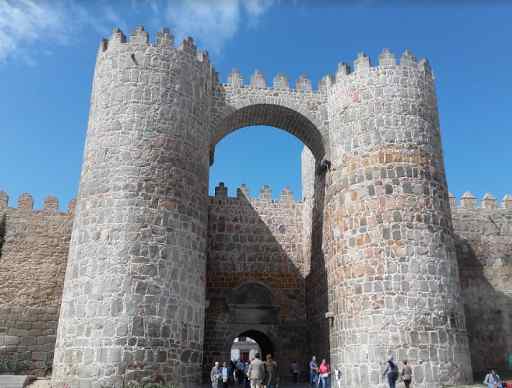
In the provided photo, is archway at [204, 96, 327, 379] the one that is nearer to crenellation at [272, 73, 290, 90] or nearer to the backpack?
crenellation at [272, 73, 290, 90]

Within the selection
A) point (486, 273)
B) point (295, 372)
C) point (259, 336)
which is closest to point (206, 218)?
point (295, 372)

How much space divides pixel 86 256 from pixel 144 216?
1676 millimetres

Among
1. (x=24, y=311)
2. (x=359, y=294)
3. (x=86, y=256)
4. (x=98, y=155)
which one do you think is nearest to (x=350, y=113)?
(x=359, y=294)

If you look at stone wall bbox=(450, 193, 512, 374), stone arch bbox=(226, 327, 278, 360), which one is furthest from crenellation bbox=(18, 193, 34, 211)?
stone wall bbox=(450, 193, 512, 374)

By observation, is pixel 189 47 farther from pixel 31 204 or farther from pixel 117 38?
pixel 31 204

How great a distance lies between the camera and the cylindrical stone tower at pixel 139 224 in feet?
36.6

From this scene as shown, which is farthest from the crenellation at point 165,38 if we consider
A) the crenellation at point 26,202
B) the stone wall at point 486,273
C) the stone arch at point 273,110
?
the stone wall at point 486,273

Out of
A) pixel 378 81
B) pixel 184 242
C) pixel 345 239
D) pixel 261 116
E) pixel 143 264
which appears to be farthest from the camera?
pixel 261 116

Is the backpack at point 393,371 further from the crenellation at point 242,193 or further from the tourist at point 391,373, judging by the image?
the crenellation at point 242,193

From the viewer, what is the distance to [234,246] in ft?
59.0

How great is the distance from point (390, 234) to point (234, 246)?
269 inches

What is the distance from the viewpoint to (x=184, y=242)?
12586 mm

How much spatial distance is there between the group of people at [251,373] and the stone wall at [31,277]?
612 cm

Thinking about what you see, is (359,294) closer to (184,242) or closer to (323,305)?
(323,305)
